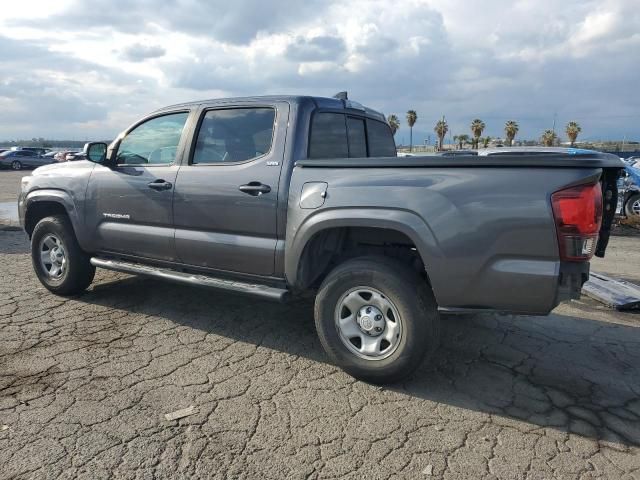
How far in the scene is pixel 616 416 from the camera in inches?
117

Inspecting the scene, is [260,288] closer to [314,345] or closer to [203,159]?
[314,345]

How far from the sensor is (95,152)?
15.1ft

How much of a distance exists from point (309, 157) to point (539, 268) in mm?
1772

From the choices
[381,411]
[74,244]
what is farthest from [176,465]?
[74,244]

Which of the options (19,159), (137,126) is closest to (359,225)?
(137,126)

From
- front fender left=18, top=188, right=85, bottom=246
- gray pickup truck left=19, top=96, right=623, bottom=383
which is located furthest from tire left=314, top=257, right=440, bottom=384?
front fender left=18, top=188, right=85, bottom=246

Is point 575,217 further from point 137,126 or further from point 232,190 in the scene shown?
point 137,126

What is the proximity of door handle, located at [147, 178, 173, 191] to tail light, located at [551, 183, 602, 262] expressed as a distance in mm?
2938

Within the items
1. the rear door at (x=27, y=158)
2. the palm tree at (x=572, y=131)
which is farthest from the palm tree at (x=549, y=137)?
the rear door at (x=27, y=158)

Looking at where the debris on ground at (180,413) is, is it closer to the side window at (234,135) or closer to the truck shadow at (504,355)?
the truck shadow at (504,355)

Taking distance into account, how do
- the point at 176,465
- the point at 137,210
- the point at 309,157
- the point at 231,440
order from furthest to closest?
the point at 137,210, the point at 309,157, the point at 231,440, the point at 176,465

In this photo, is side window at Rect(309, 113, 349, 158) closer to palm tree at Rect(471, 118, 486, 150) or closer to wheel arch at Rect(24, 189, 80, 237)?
wheel arch at Rect(24, 189, 80, 237)

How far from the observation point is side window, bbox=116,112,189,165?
14.1 feet

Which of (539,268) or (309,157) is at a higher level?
(309,157)
